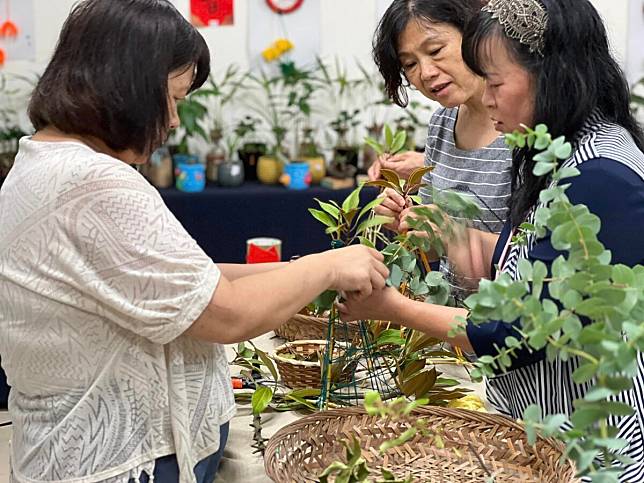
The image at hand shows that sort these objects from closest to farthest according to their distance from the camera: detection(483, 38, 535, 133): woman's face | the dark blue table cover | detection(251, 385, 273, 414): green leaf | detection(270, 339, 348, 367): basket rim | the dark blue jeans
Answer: the dark blue jeans → detection(483, 38, 535, 133): woman's face → detection(251, 385, 273, 414): green leaf → detection(270, 339, 348, 367): basket rim → the dark blue table cover

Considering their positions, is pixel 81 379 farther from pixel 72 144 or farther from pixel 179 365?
pixel 72 144

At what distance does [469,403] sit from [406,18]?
1002mm

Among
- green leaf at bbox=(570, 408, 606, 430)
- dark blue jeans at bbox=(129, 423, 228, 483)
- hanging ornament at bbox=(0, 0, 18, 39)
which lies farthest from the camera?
hanging ornament at bbox=(0, 0, 18, 39)

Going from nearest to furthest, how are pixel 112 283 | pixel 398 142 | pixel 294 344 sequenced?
pixel 112 283, pixel 294 344, pixel 398 142

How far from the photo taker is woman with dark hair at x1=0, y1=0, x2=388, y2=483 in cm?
125

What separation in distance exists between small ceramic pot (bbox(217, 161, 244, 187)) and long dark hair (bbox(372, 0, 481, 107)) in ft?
6.88

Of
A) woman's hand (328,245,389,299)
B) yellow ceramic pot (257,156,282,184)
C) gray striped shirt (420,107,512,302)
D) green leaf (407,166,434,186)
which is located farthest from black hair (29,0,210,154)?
yellow ceramic pot (257,156,282,184)

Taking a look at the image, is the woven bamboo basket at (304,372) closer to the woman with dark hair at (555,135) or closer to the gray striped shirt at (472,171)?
the woman with dark hair at (555,135)

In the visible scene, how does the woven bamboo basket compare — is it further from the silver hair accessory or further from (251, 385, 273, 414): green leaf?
the silver hair accessory

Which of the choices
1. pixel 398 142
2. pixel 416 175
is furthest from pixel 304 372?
pixel 398 142

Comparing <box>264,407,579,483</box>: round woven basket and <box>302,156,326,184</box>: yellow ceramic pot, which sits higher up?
<box>264,407,579,483</box>: round woven basket

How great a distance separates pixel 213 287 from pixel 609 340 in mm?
581

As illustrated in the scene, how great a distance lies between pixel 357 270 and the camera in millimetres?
1461

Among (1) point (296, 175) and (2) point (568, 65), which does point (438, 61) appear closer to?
(2) point (568, 65)
